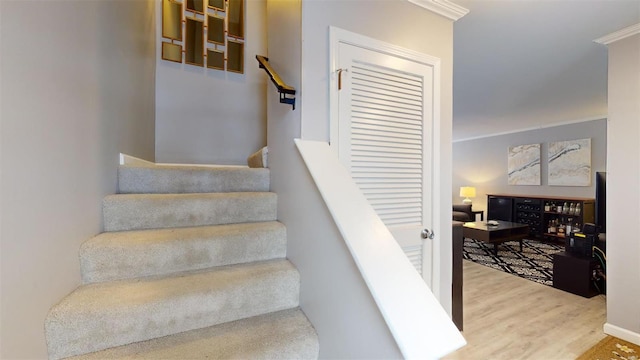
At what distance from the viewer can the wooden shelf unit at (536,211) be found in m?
5.25

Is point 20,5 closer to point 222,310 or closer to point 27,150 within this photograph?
point 27,150

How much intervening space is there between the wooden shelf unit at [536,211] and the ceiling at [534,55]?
180cm

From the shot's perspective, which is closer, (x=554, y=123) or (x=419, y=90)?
(x=419, y=90)

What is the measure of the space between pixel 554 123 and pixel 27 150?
7924mm

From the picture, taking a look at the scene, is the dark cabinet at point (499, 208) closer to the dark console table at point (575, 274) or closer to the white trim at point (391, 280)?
the dark console table at point (575, 274)

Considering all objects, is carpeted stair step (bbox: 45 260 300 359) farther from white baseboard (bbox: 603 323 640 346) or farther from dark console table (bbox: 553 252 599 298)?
dark console table (bbox: 553 252 599 298)

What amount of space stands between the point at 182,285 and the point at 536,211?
23.7 ft

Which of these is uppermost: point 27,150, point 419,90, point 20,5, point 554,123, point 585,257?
point 554,123

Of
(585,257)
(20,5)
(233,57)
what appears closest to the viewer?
(20,5)

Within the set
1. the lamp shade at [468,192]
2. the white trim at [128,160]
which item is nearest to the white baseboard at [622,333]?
the white trim at [128,160]

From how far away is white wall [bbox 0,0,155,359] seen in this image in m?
0.80

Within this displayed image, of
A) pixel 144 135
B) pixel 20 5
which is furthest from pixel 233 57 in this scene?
pixel 20 5

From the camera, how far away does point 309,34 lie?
1.57 metres

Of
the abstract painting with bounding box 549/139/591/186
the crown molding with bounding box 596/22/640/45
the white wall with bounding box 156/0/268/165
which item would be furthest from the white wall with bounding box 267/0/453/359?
the abstract painting with bounding box 549/139/591/186
